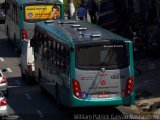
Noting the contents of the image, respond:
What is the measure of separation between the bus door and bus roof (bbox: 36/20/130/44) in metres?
0.35

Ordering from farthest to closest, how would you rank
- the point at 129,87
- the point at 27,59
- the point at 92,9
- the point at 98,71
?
the point at 92,9
the point at 27,59
the point at 129,87
the point at 98,71

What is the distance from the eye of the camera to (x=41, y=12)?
36.8 meters

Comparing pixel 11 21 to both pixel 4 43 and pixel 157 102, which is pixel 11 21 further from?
pixel 157 102

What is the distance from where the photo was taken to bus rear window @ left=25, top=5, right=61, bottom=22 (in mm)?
36719

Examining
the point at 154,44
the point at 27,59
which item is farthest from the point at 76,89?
the point at 154,44

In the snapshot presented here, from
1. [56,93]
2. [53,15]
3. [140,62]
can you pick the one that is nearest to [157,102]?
[56,93]

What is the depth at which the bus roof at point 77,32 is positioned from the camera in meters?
Result: 22.6

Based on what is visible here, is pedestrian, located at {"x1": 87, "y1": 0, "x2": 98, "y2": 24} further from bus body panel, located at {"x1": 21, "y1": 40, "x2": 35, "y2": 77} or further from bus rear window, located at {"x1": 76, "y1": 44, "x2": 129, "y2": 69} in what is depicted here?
bus rear window, located at {"x1": 76, "y1": 44, "x2": 129, "y2": 69}

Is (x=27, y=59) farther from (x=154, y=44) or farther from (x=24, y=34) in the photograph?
(x=24, y=34)

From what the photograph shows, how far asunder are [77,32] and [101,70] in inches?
94.7

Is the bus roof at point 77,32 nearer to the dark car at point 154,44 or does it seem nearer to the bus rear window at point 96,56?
the bus rear window at point 96,56

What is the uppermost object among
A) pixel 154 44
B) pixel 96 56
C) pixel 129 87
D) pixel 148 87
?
pixel 96 56

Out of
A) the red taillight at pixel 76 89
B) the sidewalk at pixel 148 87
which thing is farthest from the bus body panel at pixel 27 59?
the red taillight at pixel 76 89

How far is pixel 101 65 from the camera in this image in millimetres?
22312
